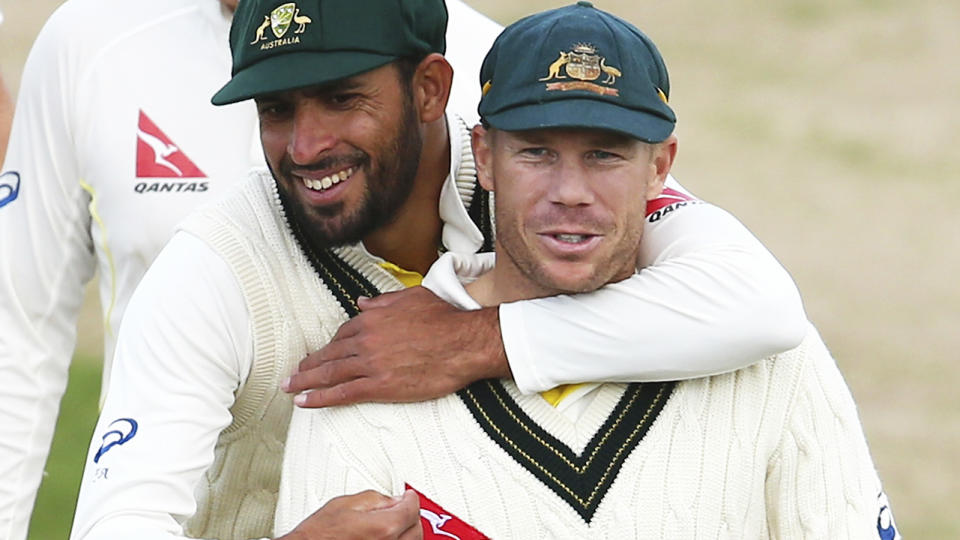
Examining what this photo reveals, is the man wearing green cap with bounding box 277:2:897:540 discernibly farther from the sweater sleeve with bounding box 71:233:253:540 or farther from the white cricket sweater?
the sweater sleeve with bounding box 71:233:253:540

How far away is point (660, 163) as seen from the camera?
3.43 m

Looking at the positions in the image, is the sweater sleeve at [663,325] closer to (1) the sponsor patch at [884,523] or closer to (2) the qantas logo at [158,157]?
(1) the sponsor patch at [884,523]

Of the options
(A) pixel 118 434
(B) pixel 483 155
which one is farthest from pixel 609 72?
(A) pixel 118 434

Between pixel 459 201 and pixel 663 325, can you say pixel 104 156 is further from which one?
pixel 663 325

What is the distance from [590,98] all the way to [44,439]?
6.42 ft

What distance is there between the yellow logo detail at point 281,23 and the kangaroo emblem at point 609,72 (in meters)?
0.53

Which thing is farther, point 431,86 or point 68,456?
point 68,456

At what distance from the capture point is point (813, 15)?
58.4 feet

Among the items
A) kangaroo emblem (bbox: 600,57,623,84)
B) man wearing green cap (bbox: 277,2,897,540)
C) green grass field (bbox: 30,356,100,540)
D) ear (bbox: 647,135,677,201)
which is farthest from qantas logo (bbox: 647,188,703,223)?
green grass field (bbox: 30,356,100,540)

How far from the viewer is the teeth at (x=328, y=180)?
138 inches

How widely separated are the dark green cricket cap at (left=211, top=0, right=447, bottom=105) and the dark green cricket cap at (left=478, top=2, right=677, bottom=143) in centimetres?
24

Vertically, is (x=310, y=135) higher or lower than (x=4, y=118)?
higher

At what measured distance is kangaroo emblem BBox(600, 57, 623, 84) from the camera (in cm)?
328

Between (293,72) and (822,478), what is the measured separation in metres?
1.10
